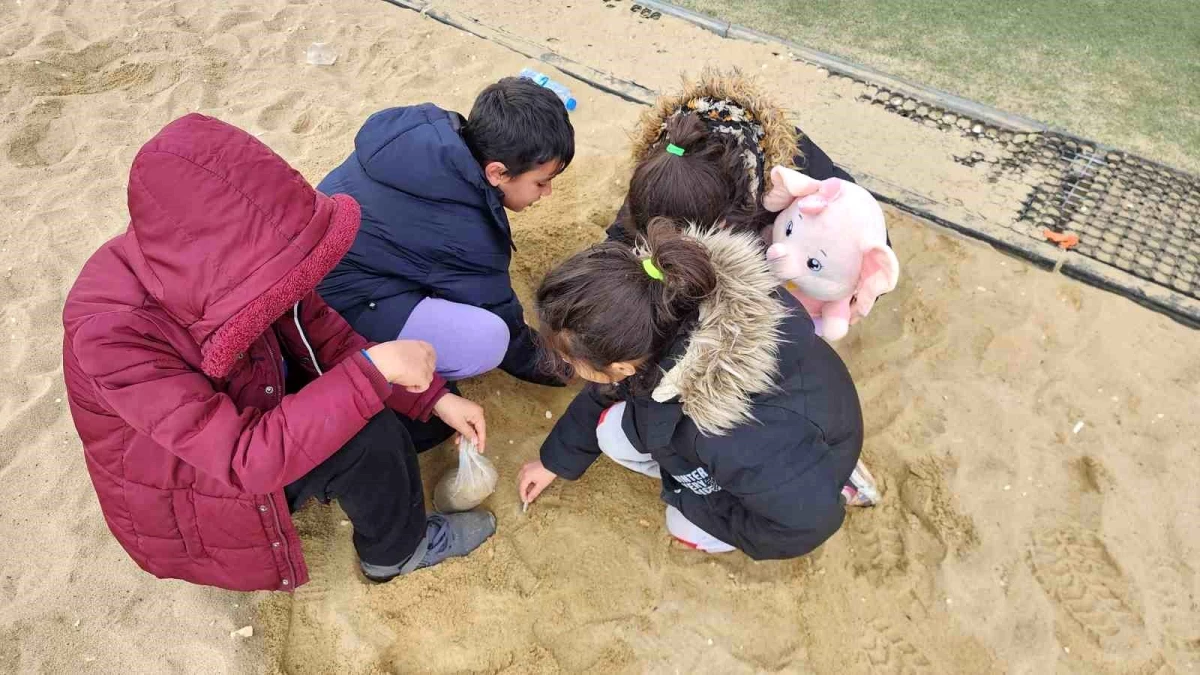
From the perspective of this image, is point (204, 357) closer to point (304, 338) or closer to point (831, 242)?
point (304, 338)

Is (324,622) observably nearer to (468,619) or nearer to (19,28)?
(468,619)

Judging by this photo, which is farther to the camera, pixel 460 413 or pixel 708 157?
pixel 708 157

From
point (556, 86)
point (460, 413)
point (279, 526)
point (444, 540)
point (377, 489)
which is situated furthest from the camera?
point (556, 86)

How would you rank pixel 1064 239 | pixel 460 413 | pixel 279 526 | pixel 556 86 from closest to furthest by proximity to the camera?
pixel 279 526 → pixel 460 413 → pixel 1064 239 → pixel 556 86

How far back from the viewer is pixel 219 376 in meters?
1.28

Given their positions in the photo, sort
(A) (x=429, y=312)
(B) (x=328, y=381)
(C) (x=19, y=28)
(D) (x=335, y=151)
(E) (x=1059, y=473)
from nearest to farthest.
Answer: (B) (x=328, y=381)
(A) (x=429, y=312)
(E) (x=1059, y=473)
(D) (x=335, y=151)
(C) (x=19, y=28)

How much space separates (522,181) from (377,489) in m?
0.92

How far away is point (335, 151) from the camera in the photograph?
9.92 feet

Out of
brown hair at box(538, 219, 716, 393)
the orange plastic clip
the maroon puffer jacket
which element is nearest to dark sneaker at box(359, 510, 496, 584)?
the maroon puffer jacket

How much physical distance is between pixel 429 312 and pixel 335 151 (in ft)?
4.66

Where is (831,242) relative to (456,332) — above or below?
above

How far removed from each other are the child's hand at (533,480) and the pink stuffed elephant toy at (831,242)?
0.88 meters

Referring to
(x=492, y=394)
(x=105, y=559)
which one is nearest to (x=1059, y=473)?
(x=492, y=394)

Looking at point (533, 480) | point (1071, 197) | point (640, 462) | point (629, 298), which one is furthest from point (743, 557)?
point (1071, 197)
